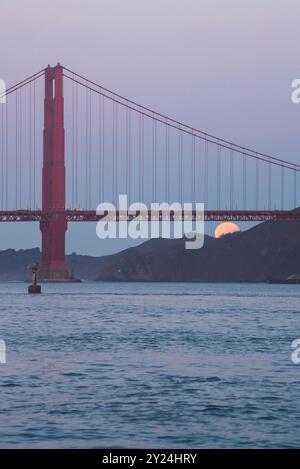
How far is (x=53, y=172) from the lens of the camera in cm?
11475

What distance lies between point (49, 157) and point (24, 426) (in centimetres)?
10337

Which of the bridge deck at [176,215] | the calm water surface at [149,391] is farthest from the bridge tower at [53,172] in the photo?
the calm water surface at [149,391]

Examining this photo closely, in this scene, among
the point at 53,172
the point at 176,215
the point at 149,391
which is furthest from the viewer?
the point at 53,172

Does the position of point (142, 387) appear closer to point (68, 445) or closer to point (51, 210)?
point (68, 445)

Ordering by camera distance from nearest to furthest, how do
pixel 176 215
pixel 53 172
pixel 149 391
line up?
1. pixel 149 391
2. pixel 176 215
3. pixel 53 172

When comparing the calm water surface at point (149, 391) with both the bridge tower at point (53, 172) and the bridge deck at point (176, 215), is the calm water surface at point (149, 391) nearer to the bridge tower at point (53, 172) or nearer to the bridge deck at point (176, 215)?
the bridge deck at point (176, 215)

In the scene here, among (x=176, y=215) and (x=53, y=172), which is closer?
(x=176, y=215)

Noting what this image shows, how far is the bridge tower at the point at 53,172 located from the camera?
111938 millimetres

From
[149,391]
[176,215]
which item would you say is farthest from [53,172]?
[149,391]

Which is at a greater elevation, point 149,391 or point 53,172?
point 53,172

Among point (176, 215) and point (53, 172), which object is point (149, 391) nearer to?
point (176, 215)

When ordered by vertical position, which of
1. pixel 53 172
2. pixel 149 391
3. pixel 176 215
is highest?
pixel 53 172
